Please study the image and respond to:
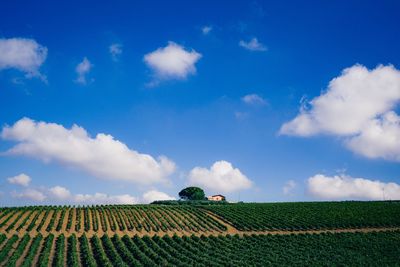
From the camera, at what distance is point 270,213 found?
73688 mm

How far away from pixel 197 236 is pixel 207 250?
9.74m

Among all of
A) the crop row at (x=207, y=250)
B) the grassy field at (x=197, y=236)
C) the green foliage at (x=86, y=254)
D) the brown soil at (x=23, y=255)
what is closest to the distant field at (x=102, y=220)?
the grassy field at (x=197, y=236)

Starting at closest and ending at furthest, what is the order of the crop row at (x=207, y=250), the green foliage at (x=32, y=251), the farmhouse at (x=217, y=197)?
the green foliage at (x=32, y=251) < the crop row at (x=207, y=250) < the farmhouse at (x=217, y=197)

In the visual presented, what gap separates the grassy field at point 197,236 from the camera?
1515 inches

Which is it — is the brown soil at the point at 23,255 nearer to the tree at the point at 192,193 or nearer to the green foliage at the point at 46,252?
the green foliage at the point at 46,252

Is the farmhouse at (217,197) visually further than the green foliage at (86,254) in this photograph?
Yes

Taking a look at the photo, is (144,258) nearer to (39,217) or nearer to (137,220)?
(137,220)

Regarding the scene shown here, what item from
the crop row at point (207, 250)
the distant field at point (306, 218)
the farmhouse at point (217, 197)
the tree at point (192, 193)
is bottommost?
the crop row at point (207, 250)

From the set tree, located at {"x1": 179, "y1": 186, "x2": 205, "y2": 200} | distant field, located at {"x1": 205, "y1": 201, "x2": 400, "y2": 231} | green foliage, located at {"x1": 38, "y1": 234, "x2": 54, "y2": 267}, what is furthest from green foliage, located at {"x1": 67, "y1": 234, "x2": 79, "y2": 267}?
tree, located at {"x1": 179, "y1": 186, "x2": 205, "y2": 200}

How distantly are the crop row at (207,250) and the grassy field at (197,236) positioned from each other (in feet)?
0.35

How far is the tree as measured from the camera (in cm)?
14162

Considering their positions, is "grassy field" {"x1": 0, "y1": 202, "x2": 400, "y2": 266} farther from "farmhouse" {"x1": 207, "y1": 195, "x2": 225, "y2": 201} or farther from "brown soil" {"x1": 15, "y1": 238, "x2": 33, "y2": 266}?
"farmhouse" {"x1": 207, "y1": 195, "x2": 225, "y2": 201}

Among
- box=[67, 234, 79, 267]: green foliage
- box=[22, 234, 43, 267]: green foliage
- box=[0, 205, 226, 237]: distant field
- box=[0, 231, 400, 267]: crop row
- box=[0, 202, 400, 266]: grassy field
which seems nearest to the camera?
box=[22, 234, 43, 267]: green foliage

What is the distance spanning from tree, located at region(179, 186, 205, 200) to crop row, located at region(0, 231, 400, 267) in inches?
3497
